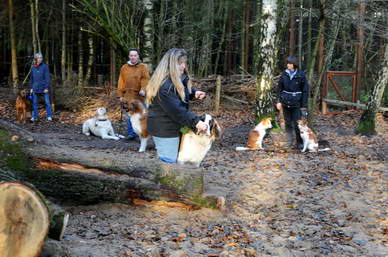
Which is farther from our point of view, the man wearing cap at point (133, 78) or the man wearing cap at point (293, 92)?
the man wearing cap at point (133, 78)

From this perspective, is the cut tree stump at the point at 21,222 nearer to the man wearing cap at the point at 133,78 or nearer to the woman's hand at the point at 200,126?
the woman's hand at the point at 200,126

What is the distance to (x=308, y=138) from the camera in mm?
8375

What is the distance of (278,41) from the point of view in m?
9.59

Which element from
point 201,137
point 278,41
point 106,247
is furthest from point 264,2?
Answer: point 106,247

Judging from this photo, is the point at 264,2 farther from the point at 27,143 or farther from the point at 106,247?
the point at 106,247

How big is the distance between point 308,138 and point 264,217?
3.72 meters

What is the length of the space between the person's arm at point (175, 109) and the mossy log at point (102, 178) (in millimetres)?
621

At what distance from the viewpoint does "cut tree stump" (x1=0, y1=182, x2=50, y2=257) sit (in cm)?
303

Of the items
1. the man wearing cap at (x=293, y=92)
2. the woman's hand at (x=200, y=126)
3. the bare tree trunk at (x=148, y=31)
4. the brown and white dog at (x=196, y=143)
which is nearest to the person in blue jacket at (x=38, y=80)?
the bare tree trunk at (x=148, y=31)

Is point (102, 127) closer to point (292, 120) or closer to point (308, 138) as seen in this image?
point (292, 120)

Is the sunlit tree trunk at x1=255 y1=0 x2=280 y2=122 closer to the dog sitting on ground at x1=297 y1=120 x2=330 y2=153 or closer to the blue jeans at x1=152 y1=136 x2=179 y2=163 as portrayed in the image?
the dog sitting on ground at x1=297 y1=120 x2=330 y2=153

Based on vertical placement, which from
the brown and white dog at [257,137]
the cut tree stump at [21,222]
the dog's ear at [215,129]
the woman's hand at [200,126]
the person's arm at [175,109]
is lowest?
the brown and white dog at [257,137]

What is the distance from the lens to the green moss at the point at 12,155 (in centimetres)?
458

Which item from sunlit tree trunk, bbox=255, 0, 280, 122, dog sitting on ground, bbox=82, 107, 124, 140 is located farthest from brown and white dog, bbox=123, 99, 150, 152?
sunlit tree trunk, bbox=255, 0, 280, 122
